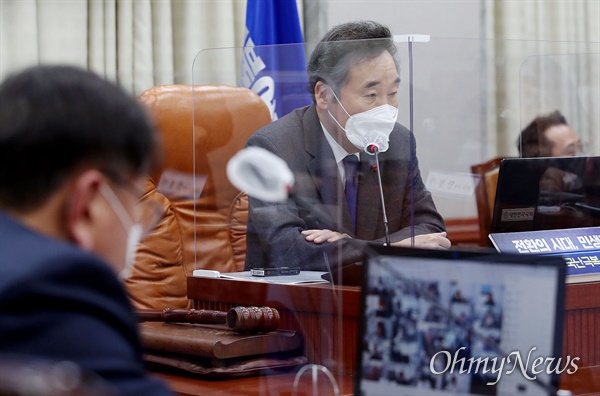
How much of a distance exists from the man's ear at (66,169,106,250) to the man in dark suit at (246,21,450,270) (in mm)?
1033

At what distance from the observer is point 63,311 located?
872 millimetres

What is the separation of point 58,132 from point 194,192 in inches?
65.4

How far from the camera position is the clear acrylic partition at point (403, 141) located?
212cm

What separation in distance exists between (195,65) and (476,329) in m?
1.49

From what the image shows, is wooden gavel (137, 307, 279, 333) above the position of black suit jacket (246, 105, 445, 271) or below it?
below

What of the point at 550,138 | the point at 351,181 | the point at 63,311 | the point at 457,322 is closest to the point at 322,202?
the point at 351,181

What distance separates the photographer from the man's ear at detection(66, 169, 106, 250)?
96 centimetres

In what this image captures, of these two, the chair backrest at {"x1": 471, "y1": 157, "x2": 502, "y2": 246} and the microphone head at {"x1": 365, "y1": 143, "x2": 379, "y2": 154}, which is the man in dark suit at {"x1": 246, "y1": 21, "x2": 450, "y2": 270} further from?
the chair backrest at {"x1": 471, "y1": 157, "x2": 502, "y2": 246}

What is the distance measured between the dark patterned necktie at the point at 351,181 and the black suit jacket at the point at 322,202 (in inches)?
0.5

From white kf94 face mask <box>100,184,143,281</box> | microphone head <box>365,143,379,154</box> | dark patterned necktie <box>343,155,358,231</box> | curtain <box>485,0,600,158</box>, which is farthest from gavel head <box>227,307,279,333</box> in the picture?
curtain <box>485,0,600,158</box>

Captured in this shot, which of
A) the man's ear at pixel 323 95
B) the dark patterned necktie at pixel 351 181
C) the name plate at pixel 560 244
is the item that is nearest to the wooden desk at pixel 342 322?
the name plate at pixel 560 244

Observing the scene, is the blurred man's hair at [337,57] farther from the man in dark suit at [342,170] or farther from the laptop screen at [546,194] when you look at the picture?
the laptop screen at [546,194]

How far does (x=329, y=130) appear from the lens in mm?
2199

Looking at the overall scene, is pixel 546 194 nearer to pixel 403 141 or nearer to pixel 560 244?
pixel 560 244
